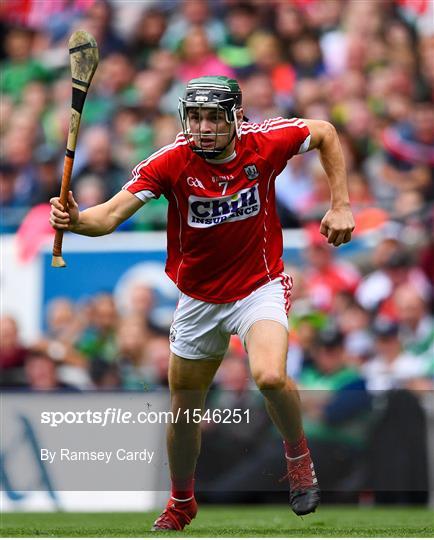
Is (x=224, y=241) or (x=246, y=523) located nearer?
(x=224, y=241)

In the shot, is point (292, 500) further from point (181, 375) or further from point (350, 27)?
point (350, 27)

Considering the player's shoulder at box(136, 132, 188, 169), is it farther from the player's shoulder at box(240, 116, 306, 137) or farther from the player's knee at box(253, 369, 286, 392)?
the player's knee at box(253, 369, 286, 392)

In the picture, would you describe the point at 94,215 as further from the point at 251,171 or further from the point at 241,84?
the point at 241,84

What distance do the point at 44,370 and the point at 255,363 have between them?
4.58 meters

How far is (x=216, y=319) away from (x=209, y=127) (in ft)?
3.50

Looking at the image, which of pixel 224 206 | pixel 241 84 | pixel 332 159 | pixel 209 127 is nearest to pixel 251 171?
pixel 224 206

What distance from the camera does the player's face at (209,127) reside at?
6234 mm

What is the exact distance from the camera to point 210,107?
623 cm

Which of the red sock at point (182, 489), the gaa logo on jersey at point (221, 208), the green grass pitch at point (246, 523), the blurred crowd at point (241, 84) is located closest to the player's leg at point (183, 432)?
the red sock at point (182, 489)

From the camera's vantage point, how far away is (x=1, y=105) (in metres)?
14.0

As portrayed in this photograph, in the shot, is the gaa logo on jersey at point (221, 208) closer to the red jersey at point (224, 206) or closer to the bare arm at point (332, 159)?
the red jersey at point (224, 206)

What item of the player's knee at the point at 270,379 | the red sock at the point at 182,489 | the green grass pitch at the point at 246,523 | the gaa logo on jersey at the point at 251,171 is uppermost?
the gaa logo on jersey at the point at 251,171

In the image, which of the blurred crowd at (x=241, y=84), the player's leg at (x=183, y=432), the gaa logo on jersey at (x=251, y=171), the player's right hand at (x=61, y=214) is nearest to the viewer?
the player's right hand at (x=61, y=214)

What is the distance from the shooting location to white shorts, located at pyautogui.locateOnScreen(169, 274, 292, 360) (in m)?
6.49
